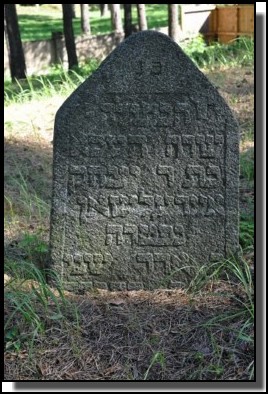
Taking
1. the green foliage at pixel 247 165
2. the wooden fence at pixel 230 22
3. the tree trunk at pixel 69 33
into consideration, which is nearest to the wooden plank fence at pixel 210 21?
the wooden fence at pixel 230 22

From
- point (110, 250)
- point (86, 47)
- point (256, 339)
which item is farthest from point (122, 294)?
point (86, 47)

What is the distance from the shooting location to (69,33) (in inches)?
542

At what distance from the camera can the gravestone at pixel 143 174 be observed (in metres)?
4.31

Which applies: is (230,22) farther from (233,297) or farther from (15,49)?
(233,297)

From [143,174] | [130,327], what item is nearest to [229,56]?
[143,174]

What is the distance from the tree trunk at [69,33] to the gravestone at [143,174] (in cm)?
942

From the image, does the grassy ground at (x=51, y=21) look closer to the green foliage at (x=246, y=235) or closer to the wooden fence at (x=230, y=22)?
the wooden fence at (x=230, y=22)

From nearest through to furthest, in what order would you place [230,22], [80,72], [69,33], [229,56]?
[229,56] < [80,72] < [69,33] < [230,22]

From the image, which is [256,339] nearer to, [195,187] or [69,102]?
[195,187]

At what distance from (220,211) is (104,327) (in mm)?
1088

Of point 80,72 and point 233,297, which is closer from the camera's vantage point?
point 233,297

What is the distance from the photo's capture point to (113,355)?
3.74 m

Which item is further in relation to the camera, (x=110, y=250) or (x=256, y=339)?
(x=110, y=250)

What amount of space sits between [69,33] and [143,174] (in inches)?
392
